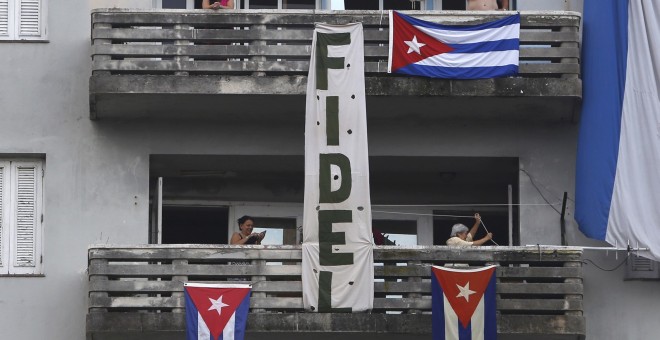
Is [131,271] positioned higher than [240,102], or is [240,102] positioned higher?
[240,102]

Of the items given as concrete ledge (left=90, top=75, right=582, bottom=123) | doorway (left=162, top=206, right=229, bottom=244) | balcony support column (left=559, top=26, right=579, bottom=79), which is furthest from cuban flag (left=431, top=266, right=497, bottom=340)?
doorway (left=162, top=206, right=229, bottom=244)

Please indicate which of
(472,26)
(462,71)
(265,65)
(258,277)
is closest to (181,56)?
(265,65)

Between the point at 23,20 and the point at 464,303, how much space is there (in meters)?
8.94

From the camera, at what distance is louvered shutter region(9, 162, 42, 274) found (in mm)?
36094

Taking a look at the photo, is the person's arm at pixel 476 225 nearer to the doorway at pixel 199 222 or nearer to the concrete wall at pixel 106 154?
the concrete wall at pixel 106 154

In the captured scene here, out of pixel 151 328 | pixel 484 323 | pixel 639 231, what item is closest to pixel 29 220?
pixel 151 328

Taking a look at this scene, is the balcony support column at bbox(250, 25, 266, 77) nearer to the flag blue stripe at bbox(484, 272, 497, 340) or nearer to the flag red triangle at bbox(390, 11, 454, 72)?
the flag red triangle at bbox(390, 11, 454, 72)

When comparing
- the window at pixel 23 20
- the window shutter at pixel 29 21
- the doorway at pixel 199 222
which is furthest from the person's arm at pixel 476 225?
the window shutter at pixel 29 21

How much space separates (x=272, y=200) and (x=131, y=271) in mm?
4155

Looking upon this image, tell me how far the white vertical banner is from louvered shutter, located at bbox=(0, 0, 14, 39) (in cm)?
530

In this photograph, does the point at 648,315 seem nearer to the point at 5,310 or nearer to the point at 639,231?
the point at 639,231

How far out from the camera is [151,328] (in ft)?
114

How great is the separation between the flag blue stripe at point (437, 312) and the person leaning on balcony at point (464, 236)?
0.94 metres

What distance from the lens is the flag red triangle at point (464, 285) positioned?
34844 millimetres
